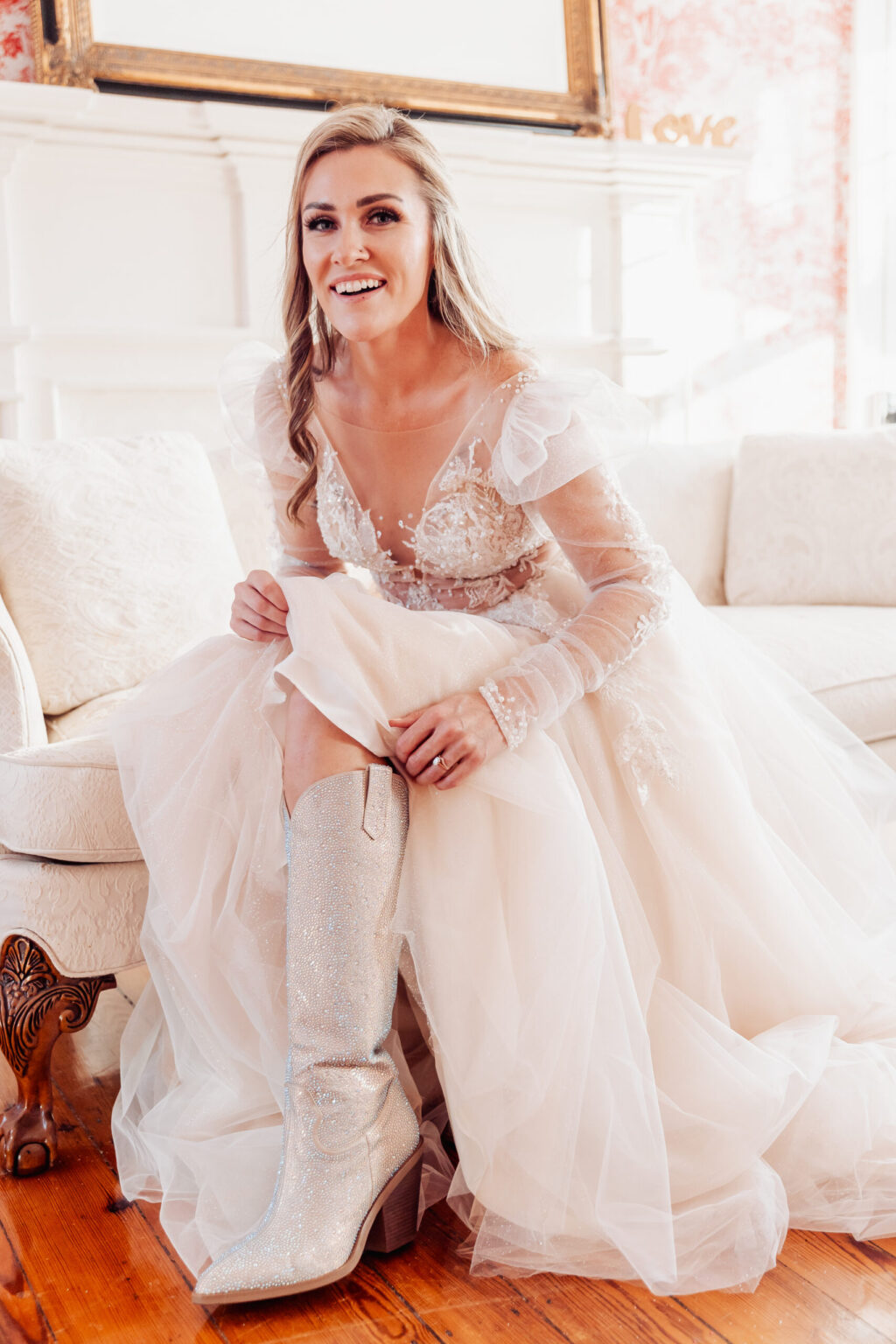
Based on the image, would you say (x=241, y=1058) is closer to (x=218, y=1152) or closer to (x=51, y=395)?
(x=218, y=1152)

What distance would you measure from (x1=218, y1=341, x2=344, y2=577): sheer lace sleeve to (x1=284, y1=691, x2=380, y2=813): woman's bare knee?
20.5 inches

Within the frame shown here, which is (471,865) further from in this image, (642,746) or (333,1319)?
(333,1319)

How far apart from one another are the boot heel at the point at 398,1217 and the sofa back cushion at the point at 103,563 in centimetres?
99

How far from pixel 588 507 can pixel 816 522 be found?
55.0 inches

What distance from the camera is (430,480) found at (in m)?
1.61

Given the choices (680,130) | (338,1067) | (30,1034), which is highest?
(680,130)

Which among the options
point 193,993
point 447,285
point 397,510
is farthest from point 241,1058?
point 447,285

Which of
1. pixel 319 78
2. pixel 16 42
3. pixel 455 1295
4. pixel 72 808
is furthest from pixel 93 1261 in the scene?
pixel 319 78

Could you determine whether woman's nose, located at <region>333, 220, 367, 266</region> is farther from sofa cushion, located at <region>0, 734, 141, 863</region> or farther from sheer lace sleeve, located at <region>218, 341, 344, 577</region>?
sofa cushion, located at <region>0, 734, 141, 863</region>

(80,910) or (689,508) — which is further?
(689,508)

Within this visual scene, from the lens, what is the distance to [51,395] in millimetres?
2809

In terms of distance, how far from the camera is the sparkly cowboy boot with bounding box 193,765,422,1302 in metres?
1.12

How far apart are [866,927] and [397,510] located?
0.83m

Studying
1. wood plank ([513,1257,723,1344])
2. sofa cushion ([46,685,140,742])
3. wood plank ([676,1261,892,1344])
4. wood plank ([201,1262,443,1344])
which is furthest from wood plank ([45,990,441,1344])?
sofa cushion ([46,685,140,742])
